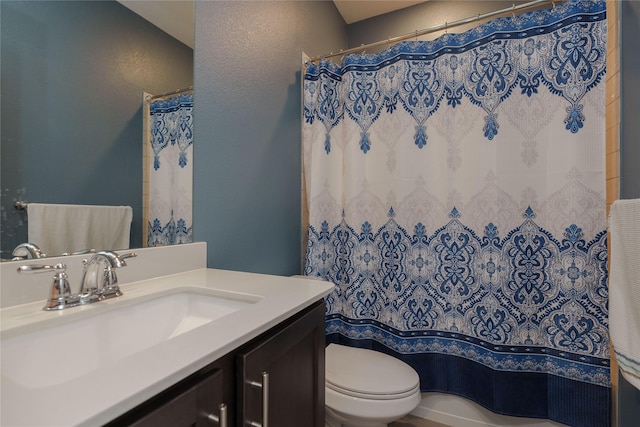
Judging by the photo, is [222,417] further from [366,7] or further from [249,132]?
[366,7]

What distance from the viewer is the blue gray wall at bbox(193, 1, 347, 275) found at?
1.21 metres

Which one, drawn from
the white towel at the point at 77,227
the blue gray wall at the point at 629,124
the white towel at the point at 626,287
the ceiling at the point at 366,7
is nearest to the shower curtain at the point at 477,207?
the blue gray wall at the point at 629,124

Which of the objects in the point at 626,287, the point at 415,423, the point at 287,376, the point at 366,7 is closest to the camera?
the point at 287,376

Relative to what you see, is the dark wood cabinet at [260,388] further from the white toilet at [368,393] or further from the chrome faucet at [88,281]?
the chrome faucet at [88,281]

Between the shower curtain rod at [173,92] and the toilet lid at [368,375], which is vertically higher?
the shower curtain rod at [173,92]

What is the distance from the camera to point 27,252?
29.0 inches

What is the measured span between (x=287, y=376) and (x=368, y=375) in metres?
0.68

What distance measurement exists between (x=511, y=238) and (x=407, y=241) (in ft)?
1.56

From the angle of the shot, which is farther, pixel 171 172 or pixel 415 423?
pixel 415 423

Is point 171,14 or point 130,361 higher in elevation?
point 171,14

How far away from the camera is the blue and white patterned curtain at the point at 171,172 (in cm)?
105

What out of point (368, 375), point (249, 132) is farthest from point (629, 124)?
point (249, 132)

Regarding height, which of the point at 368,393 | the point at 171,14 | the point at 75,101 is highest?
the point at 171,14

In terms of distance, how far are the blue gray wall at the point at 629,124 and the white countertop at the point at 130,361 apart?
1.37 m
